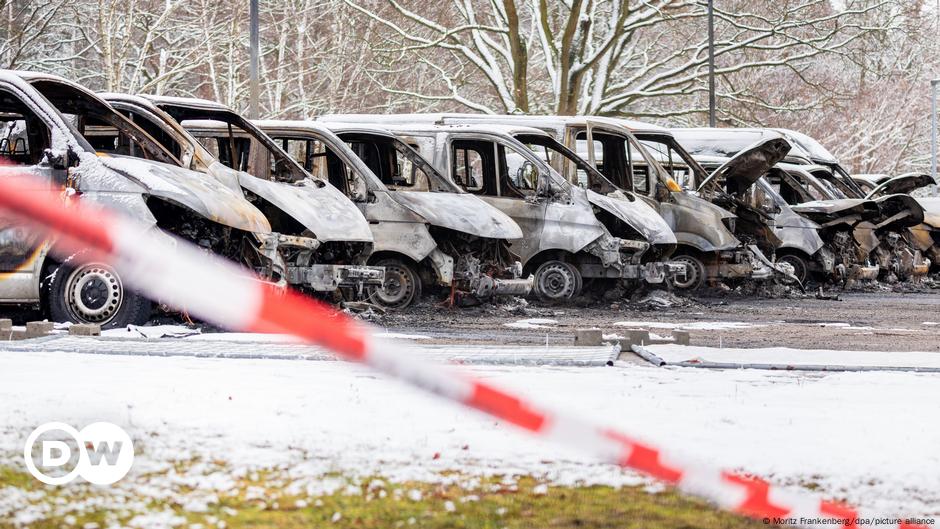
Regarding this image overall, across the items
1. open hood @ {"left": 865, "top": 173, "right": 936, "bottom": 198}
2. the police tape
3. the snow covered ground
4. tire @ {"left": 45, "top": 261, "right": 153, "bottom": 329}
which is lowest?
the snow covered ground

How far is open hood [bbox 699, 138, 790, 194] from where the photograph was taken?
1745 cm

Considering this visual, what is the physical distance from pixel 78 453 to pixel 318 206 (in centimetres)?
765

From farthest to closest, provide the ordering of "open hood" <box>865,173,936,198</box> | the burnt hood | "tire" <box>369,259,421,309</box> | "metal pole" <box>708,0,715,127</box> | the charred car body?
"metal pole" <box>708,0,715,127</box> → "open hood" <box>865,173,936,198</box> → the charred car body → the burnt hood → "tire" <box>369,259,421,309</box>

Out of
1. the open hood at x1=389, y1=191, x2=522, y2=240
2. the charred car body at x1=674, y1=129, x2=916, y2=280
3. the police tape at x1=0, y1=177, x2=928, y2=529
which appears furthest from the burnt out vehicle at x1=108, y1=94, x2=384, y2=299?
the police tape at x1=0, y1=177, x2=928, y2=529

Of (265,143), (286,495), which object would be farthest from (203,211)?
(286,495)

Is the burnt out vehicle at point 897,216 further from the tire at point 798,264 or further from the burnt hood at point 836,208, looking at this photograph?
the tire at point 798,264

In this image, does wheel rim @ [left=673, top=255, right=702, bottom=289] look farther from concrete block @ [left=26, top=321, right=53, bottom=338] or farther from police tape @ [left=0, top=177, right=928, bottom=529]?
police tape @ [left=0, top=177, right=928, bottom=529]

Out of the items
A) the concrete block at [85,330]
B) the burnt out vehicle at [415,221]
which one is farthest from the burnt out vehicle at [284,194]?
the concrete block at [85,330]

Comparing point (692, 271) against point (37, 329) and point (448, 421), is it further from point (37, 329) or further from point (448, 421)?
point (448, 421)

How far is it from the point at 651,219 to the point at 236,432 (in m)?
11.1

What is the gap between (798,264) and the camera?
66.6 ft

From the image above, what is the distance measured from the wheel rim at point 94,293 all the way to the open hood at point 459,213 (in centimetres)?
399

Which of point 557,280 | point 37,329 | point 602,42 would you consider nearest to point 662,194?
point 557,280

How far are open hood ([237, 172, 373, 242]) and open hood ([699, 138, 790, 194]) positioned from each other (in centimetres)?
630
